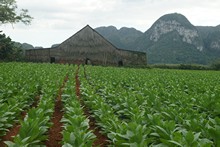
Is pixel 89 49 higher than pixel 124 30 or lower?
lower

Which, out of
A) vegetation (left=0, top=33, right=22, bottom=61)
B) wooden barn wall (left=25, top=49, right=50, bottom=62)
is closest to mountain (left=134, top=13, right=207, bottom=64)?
wooden barn wall (left=25, top=49, right=50, bottom=62)

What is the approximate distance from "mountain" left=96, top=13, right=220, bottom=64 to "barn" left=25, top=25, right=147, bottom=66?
180ft

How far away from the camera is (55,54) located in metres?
43.4

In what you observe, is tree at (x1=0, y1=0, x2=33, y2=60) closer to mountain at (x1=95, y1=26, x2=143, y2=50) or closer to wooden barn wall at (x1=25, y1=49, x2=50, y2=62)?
wooden barn wall at (x1=25, y1=49, x2=50, y2=62)

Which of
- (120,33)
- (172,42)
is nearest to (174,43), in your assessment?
(172,42)

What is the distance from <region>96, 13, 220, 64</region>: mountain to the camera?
3890 inches

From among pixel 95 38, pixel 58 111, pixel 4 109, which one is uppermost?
pixel 95 38

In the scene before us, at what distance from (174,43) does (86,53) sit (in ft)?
227

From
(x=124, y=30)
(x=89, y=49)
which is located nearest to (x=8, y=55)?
(x=89, y=49)

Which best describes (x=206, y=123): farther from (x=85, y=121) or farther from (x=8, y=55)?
(x=8, y=55)

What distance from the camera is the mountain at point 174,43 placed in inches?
3890

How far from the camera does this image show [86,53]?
42.8 meters

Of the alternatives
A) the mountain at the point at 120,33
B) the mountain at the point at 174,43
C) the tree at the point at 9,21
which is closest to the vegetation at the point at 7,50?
the tree at the point at 9,21

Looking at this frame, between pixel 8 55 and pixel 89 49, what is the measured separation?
11050 mm
